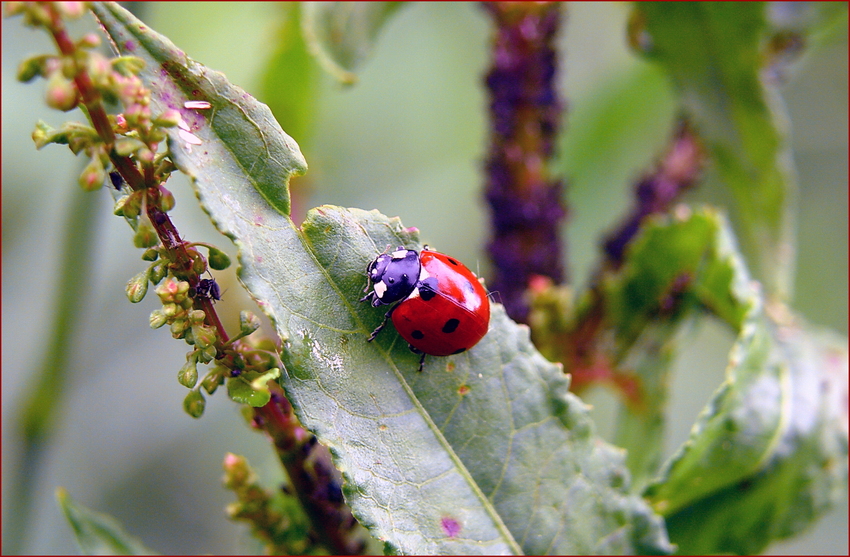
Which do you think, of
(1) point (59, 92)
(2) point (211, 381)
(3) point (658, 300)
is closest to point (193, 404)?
(2) point (211, 381)

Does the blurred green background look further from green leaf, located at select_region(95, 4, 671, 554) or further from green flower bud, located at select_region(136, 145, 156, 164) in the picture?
green flower bud, located at select_region(136, 145, 156, 164)

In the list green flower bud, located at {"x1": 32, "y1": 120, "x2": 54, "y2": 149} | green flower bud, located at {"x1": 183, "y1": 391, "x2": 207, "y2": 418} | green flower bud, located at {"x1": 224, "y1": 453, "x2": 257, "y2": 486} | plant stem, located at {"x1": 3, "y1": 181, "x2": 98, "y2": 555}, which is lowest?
plant stem, located at {"x1": 3, "y1": 181, "x2": 98, "y2": 555}

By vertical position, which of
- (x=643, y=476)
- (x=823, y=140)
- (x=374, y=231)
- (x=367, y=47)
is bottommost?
(x=643, y=476)

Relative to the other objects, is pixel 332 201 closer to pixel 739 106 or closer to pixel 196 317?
pixel 739 106

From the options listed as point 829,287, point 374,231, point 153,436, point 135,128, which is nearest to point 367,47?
point 374,231

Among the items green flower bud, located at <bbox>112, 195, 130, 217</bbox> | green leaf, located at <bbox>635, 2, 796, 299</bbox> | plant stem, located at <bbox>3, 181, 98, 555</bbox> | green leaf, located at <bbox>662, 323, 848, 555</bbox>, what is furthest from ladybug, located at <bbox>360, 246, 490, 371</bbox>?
plant stem, located at <bbox>3, 181, 98, 555</bbox>

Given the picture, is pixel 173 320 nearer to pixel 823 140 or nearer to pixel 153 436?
pixel 153 436

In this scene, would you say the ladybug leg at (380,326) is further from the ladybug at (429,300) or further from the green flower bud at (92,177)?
the green flower bud at (92,177)
